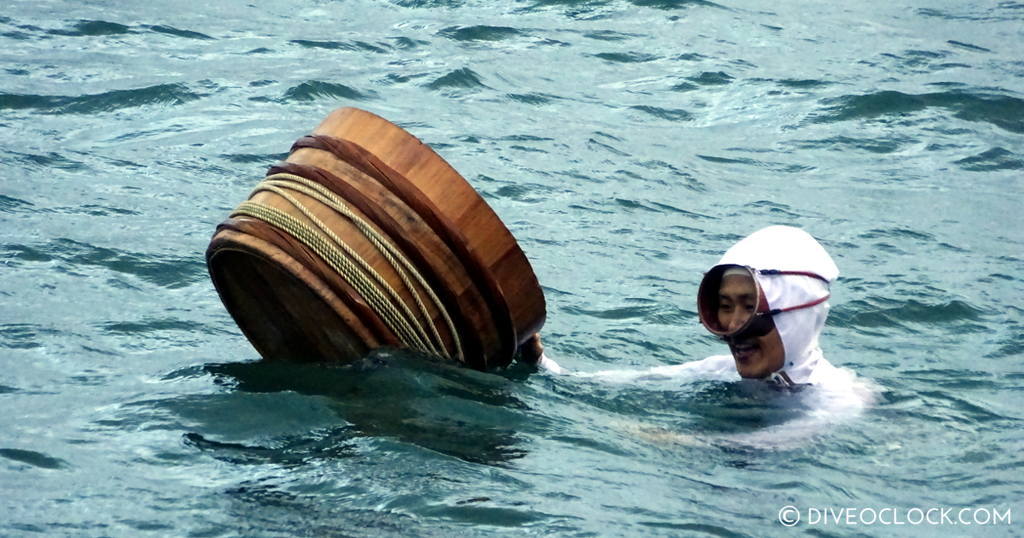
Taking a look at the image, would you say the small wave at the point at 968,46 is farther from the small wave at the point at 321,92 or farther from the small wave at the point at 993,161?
the small wave at the point at 321,92

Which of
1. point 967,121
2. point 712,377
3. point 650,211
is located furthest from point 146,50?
point 712,377

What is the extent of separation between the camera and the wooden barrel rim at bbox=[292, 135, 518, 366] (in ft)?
17.7

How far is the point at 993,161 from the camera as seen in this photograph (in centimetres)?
1130

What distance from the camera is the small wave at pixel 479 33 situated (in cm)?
1381

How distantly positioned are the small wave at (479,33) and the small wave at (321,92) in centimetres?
206

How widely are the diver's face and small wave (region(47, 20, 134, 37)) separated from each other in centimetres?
832

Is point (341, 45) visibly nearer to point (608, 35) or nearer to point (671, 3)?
point (608, 35)

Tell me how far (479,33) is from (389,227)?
878 centimetres

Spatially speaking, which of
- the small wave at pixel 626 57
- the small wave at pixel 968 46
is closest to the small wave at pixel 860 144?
the small wave at pixel 626 57

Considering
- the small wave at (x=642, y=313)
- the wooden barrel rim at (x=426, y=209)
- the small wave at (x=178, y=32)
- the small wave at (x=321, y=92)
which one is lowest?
the small wave at (x=642, y=313)

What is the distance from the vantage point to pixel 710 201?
33.4ft

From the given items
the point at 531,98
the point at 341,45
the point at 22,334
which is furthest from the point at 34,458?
the point at 341,45

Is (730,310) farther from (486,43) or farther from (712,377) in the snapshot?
(486,43)

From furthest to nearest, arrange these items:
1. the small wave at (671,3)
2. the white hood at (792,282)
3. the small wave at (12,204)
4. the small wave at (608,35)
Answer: the small wave at (671,3) < the small wave at (608,35) < the small wave at (12,204) < the white hood at (792,282)
